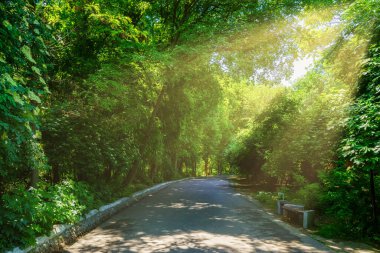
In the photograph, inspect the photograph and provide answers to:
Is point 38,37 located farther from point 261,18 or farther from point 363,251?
point 261,18

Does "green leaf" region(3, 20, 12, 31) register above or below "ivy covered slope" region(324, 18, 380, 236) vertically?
above

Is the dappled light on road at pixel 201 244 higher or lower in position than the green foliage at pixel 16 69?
lower

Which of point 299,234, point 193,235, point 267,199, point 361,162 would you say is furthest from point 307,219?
point 267,199

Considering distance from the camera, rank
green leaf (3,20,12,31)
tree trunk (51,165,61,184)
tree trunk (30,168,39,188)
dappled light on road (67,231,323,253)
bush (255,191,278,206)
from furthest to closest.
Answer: bush (255,191,278,206), tree trunk (51,165,61,184), tree trunk (30,168,39,188), dappled light on road (67,231,323,253), green leaf (3,20,12,31)

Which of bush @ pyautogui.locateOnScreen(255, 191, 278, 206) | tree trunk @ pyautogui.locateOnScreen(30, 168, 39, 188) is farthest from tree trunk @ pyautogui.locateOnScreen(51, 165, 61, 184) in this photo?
bush @ pyautogui.locateOnScreen(255, 191, 278, 206)

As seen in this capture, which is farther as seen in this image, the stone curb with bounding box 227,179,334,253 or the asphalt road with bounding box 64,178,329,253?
the stone curb with bounding box 227,179,334,253

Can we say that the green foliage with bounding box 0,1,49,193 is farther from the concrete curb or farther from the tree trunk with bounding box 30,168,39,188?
the tree trunk with bounding box 30,168,39,188

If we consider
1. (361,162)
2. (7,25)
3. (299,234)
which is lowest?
(299,234)

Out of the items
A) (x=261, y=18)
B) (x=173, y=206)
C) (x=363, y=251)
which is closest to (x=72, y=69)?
(x=173, y=206)

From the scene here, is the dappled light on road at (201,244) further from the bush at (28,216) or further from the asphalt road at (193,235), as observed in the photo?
the bush at (28,216)

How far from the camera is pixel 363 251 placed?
303 inches

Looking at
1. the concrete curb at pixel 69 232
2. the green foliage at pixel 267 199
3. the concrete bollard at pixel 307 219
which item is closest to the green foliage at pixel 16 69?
the concrete curb at pixel 69 232

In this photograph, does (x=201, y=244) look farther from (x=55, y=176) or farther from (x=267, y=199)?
(x=267, y=199)

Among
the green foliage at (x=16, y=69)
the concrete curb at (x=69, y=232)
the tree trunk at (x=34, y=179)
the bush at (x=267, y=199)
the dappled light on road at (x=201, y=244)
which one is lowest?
the dappled light on road at (x=201, y=244)
